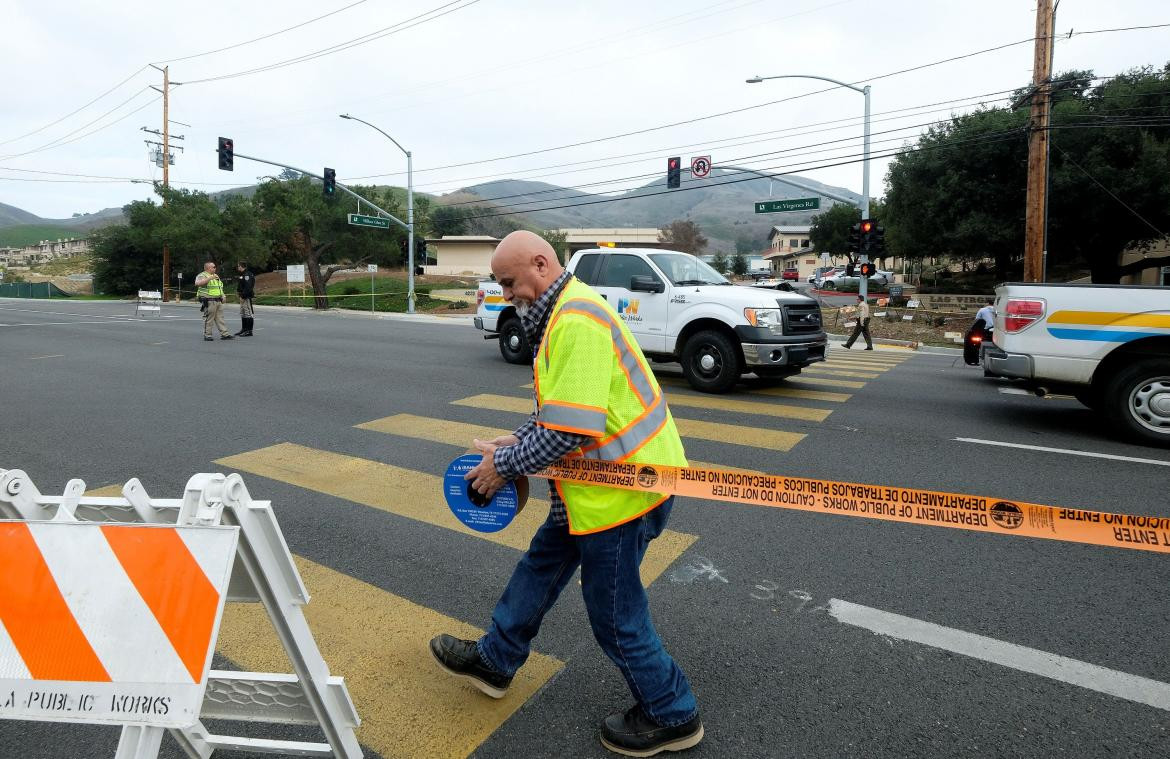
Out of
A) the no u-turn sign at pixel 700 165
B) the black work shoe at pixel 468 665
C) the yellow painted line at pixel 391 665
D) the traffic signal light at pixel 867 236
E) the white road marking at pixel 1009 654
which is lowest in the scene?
the yellow painted line at pixel 391 665

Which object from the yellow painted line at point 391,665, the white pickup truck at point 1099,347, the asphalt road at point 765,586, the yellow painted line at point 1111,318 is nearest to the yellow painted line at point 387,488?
the asphalt road at point 765,586

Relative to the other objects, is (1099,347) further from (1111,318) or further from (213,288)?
(213,288)

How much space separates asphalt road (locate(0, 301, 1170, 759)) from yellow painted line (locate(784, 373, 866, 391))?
1768mm

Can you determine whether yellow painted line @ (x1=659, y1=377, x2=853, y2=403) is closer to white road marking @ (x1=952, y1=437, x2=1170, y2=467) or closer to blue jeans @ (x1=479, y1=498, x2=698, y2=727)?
white road marking @ (x1=952, y1=437, x2=1170, y2=467)

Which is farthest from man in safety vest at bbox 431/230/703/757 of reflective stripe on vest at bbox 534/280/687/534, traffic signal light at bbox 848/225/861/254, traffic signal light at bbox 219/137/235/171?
traffic signal light at bbox 219/137/235/171

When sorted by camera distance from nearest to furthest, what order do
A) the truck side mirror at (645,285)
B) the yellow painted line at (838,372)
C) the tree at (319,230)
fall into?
the truck side mirror at (645,285), the yellow painted line at (838,372), the tree at (319,230)

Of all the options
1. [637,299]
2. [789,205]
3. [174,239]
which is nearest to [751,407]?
[637,299]

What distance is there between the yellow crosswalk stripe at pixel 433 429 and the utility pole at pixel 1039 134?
51.9 feet

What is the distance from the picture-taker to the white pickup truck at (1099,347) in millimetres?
6945

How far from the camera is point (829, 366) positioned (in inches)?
532

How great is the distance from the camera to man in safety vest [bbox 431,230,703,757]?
235 cm

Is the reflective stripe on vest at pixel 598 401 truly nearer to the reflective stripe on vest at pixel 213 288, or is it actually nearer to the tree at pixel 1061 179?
the reflective stripe on vest at pixel 213 288

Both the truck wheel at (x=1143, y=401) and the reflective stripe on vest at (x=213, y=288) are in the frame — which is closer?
the truck wheel at (x=1143, y=401)

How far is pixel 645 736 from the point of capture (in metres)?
2.57
